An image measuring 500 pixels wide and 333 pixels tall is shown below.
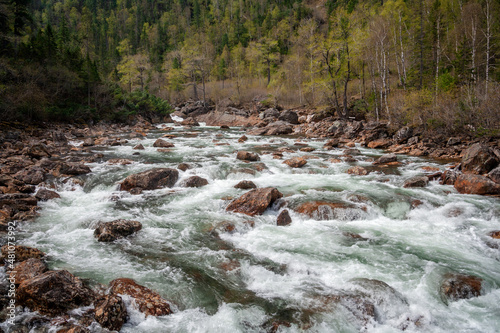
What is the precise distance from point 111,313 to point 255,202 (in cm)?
567

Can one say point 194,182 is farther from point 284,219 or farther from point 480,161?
point 480,161

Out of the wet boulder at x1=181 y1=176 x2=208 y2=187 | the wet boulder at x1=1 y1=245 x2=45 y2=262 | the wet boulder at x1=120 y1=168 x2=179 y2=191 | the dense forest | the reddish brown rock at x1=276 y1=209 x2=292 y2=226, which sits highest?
the dense forest

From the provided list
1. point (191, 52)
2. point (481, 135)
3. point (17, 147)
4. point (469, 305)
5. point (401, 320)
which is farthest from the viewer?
point (191, 52)

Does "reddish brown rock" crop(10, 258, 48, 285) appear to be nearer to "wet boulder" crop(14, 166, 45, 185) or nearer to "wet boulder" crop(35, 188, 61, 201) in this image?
"wet boulder" crop(35, 188, 61, 201)

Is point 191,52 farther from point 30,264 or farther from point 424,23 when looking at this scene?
point 30,264

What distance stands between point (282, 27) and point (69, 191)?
218ft

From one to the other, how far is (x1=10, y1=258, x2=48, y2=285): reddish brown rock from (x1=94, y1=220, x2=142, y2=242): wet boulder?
1.75m

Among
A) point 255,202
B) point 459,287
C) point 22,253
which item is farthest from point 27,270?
point 459,287

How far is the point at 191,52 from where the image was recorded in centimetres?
4741

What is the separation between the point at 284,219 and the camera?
8742 mm

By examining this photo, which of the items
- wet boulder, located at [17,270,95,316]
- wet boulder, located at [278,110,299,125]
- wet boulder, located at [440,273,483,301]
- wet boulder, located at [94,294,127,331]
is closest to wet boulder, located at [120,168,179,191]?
wet boulder, located at [17,270,95,316]

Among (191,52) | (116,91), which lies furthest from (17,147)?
(191,52)

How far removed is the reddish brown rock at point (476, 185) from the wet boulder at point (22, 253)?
13.4 meters

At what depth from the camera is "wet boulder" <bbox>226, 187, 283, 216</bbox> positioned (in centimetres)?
930
